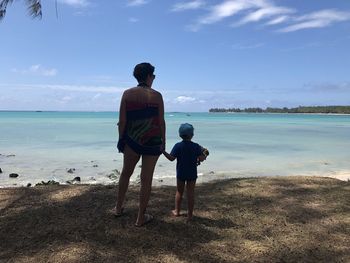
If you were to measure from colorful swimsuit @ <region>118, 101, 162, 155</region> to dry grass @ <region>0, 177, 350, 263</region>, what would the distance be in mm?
1010

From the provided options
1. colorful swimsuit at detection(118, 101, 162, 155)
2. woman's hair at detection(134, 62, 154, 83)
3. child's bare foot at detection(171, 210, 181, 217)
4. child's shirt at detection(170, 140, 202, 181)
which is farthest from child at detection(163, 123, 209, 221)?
woman's hair at detection(134, 62, 154, 83)

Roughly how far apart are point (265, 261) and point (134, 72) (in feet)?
8.42

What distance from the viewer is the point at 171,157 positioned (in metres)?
5.25

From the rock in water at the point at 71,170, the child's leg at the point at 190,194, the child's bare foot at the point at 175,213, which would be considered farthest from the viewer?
the rock in water at the point at 71,170

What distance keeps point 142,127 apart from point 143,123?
0.16 feet

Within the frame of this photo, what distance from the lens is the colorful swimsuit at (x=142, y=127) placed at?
488 centimetres

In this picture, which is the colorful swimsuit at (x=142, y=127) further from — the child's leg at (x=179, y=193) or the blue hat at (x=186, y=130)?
the child's leg at (x=179, y=193)

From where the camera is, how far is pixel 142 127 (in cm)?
488

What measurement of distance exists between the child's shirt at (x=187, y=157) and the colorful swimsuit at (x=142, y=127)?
503 millimetres

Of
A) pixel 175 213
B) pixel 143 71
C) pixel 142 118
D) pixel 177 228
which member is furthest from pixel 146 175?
pixel 143 71

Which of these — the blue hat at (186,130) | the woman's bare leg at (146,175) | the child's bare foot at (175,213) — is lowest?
the child's bare foot at (175,213)

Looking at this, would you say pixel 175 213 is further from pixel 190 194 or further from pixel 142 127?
pixel 142 127

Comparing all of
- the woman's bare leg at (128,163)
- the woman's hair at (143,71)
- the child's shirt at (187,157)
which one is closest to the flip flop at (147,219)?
the woman's bare leg at (128,163)

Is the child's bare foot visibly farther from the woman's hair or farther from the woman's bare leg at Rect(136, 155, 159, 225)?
the woman's hair
